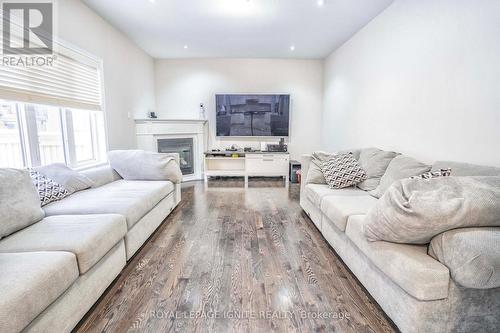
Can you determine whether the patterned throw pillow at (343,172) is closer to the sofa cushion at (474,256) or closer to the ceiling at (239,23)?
the sofa cushion at (474,256)

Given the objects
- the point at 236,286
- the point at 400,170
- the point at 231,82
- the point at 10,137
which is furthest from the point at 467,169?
the point at 231,82

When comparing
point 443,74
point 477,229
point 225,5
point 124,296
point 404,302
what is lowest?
point 124,296

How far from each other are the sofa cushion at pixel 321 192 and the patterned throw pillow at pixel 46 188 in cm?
247

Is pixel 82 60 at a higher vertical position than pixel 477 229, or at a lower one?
higher

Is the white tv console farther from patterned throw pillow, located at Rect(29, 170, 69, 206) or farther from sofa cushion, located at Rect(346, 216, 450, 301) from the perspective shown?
sofa cushion, located at Rect(346, 216, 450, 301)

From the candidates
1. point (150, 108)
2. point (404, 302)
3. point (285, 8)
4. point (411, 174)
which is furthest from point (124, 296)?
point (150, 108)

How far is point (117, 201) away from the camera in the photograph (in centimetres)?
217

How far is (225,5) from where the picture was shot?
2.97 m

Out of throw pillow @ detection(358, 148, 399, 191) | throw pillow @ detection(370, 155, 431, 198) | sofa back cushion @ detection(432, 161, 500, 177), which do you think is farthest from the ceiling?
sofa back cushion @ detection(432, 161, 500, 177)

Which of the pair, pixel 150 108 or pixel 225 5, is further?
pixel 150 108

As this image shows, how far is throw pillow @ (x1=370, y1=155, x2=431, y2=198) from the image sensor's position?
2.11 meters

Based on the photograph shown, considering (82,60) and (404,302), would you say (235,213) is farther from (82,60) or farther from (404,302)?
(82,60)

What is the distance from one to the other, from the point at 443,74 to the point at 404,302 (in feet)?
6.54

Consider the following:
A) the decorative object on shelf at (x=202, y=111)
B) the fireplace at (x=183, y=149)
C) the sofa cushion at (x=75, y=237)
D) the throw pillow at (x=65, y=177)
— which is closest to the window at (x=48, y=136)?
the throw pillow at (x=65, y=177)
